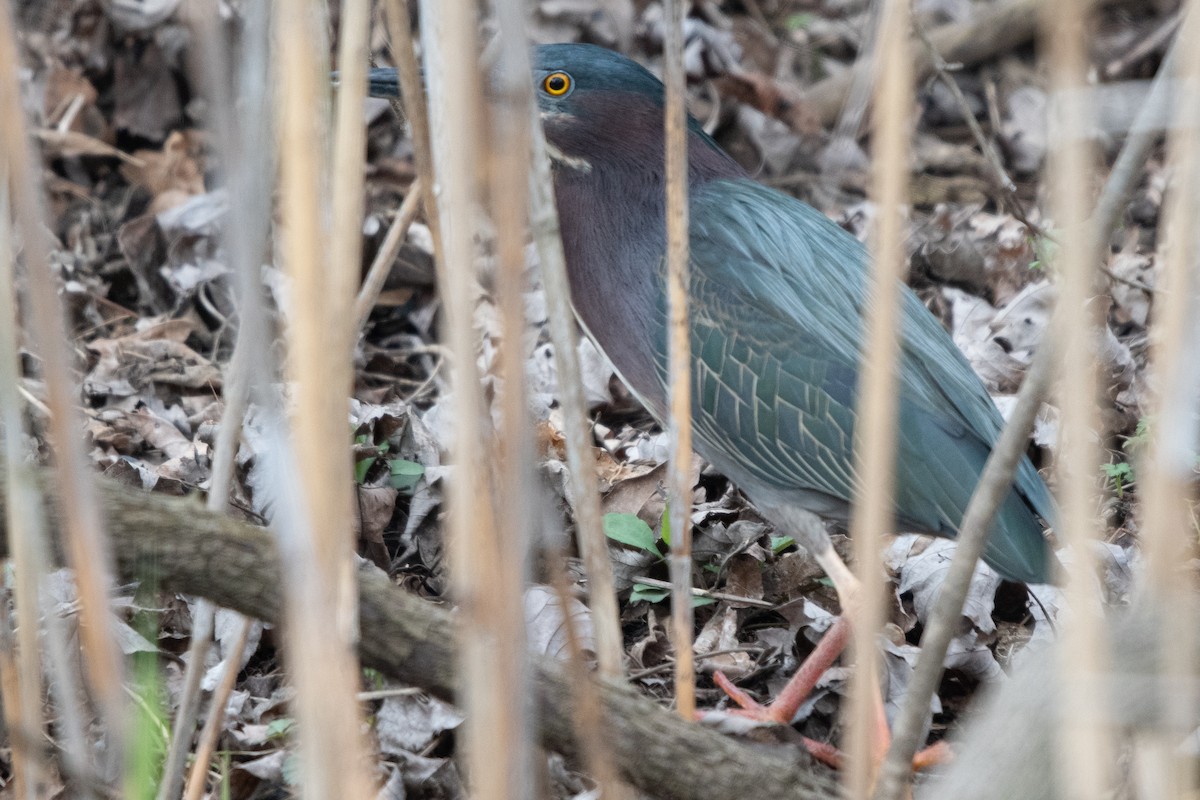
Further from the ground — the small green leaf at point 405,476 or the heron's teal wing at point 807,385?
the heron's teal wing at point 807,385

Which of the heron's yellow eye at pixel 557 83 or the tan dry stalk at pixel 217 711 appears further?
the heron's yellow eye at pixel 557 83

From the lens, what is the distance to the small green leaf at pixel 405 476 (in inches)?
138

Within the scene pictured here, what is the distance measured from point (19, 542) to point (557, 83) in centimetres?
228

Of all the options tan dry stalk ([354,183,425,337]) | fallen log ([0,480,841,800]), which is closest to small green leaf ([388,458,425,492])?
tan dry stalk ([354,183,425,337])

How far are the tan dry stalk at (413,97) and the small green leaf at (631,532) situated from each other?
5.57ft

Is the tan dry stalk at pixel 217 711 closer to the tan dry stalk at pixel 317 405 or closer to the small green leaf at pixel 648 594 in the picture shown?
the tan dry stalk at pixel 317 405

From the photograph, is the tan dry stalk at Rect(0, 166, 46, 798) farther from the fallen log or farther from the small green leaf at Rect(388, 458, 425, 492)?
the small green leaf at Rect(388, 458, 425, 492)

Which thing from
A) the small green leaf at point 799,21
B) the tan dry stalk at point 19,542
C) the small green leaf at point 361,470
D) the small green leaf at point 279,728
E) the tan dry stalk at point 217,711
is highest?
the small green leaf at point 799,21

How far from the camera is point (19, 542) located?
153 cm

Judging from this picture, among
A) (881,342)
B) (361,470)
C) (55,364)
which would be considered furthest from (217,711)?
(361,470)

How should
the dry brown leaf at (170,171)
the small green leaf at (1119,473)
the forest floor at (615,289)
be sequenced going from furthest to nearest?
the dry brown leaf at (170,171)
the small green leaf at (1119,473)
the forest floor at (615,289)

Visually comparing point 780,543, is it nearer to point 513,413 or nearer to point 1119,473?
point 1119,473

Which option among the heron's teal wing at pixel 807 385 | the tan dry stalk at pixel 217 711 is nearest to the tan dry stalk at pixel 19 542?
the tan dry stalk at pixel 217 711

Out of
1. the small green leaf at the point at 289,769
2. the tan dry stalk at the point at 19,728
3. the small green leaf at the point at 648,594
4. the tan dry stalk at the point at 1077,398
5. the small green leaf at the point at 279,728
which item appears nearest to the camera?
the tan dry stalk at the point at 1077,398
